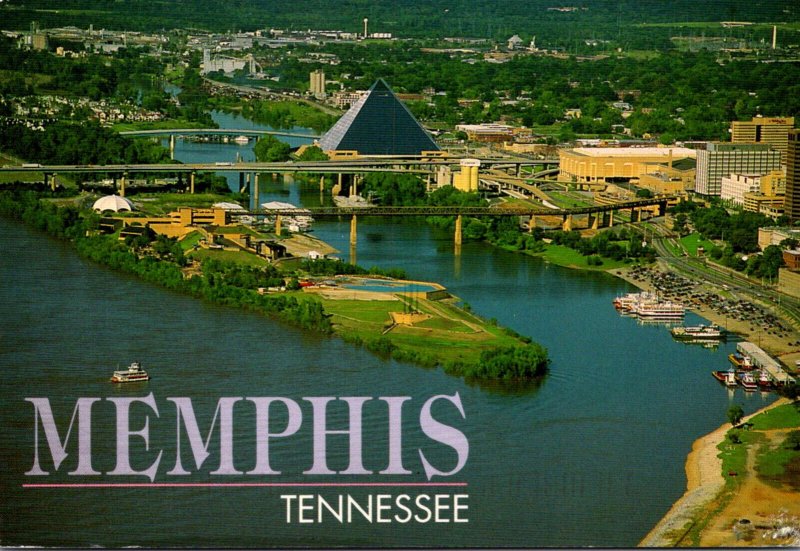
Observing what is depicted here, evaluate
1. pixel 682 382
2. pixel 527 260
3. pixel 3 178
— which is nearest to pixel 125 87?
pixel 3 178

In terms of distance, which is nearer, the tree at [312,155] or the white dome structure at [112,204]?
the white dome structure at [112,204]

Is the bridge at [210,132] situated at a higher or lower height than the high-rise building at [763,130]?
lower

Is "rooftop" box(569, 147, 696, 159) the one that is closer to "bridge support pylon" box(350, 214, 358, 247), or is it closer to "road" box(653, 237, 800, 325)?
"road" box(653, 237, 800, 325)

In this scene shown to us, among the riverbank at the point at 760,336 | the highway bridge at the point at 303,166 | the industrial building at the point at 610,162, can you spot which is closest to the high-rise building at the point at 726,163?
the industrial building at the point at 610,162

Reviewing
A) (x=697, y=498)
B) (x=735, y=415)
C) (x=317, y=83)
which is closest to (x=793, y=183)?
(x=735, y=415)

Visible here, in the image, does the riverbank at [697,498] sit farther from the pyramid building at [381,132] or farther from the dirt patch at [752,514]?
the pyramid building at [381,132]

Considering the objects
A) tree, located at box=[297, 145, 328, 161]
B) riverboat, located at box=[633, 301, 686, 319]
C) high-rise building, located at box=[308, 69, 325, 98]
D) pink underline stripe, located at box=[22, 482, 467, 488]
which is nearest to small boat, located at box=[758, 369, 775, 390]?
riverboat, located at box=[633, 301, 686, 319]
